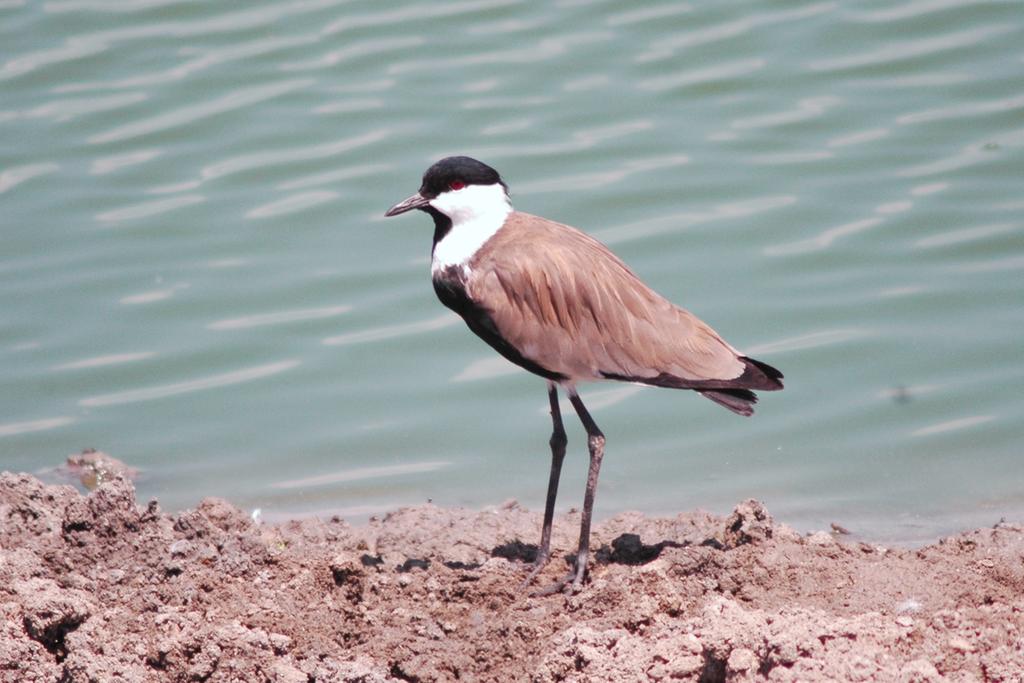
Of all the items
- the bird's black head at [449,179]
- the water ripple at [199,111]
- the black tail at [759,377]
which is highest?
the water ripple at [199,111]

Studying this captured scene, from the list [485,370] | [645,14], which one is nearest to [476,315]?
[485,370]

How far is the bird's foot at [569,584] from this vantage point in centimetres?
576

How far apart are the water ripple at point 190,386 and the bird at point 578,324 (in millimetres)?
3180

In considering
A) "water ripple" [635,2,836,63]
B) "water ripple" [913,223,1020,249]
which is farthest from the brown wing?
"water ripple" [635,2,836,63]

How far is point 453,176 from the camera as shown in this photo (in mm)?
6590

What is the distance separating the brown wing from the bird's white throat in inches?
4.9

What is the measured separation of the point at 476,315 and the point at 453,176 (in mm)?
675

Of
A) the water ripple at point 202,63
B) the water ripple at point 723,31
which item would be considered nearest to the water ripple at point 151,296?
the water ripple at point 202,63

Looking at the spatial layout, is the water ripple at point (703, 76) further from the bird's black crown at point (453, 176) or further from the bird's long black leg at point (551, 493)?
the bird's long black leg at point (551, 493)

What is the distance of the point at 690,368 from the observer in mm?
6250

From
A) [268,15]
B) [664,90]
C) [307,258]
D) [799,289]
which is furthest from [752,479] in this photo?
[268,15]

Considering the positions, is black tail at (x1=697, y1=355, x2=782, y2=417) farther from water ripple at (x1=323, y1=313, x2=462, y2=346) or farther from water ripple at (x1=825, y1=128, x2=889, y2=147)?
water ripple at (x1=825, y1=128, x2=889, y2=147)

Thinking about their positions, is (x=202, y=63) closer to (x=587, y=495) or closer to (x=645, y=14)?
(x=645, y=14)

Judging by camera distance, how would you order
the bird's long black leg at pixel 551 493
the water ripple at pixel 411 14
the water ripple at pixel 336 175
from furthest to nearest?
the water ripple at pixel 411 14 → the water ripple at pixel 336 175 → the bird's long black leg at pixel 551 493
